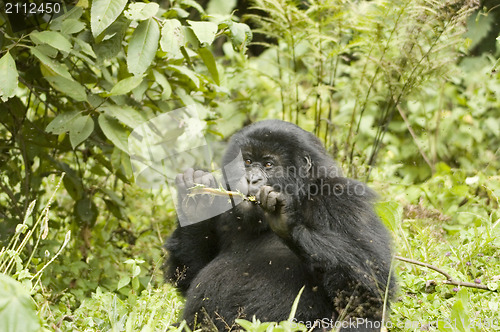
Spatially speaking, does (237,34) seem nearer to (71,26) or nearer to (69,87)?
(71,26)

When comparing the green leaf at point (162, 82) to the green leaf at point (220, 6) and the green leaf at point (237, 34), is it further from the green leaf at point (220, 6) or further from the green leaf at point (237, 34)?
the green leaf at point (220, 6)

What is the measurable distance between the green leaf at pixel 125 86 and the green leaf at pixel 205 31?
52cm

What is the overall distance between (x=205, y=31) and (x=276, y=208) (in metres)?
1.14

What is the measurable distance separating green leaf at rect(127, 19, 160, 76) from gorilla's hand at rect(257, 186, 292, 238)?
41.0 inches

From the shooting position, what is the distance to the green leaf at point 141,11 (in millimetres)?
3471

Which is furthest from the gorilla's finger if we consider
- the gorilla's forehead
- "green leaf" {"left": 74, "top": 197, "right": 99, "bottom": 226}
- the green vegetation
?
"green leaf" {"left": 74, "top": 197, "right": 99, "bottom": 226}

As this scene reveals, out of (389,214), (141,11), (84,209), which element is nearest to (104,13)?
(141,11)

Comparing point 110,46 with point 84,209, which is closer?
point 110,46

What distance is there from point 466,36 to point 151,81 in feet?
10.4

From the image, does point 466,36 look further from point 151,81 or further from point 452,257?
point 151,81

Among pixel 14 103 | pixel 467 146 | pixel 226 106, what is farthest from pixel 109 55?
pixel 467 146

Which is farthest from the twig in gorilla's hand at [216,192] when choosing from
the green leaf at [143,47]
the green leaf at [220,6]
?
the green leaf at [220,6]

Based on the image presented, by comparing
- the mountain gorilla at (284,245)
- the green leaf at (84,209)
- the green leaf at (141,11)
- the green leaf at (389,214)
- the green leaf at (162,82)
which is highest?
the green leaf at (141,11)

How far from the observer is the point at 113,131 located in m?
3.92
